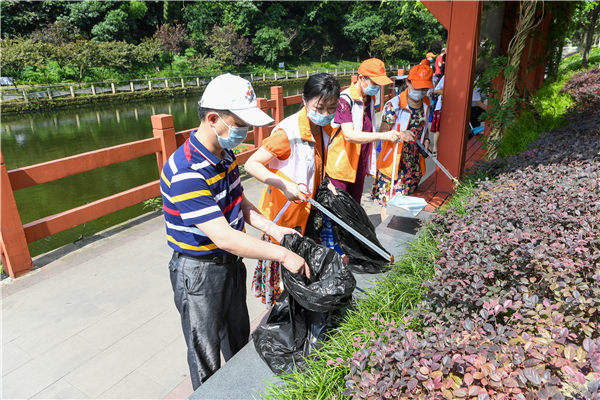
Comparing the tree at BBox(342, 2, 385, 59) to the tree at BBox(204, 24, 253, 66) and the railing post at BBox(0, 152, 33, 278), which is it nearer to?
the tree at BBox(204, 24, 253, 66)

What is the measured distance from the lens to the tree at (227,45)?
A: 3180 cm

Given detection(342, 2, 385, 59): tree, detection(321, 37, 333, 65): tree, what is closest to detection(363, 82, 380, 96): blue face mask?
detection(321, 37, 333, 65): tree

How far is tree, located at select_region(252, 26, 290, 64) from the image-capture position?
35.7 metres

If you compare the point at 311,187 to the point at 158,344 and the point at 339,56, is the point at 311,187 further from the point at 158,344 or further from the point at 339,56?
the point at 339,56

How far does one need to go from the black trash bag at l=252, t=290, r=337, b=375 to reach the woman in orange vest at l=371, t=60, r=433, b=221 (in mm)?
2054

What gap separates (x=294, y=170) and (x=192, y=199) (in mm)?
1020

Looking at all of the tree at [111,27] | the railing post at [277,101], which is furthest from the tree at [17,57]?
the railing post at [277,101]

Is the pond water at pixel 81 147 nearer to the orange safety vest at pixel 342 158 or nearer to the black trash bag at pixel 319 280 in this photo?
the orange safety vest at pixel 342 158

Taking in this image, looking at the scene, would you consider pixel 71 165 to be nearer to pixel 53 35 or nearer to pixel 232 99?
pixel 232 99

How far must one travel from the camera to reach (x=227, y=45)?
32438mm

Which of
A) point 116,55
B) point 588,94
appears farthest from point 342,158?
point 116,55

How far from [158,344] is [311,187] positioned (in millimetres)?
1588

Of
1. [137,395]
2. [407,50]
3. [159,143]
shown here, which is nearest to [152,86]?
[159,143]

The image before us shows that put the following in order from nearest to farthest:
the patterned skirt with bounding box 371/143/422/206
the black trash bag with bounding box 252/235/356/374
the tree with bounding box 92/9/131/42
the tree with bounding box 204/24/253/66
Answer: the black trash bag with bounding box 252/235/356/374 < the patterned skirt with bounding box 371/143/422/206 < the tree with bounding box 92/9/131/42 < the tree with bounding box 204/24/253/66
